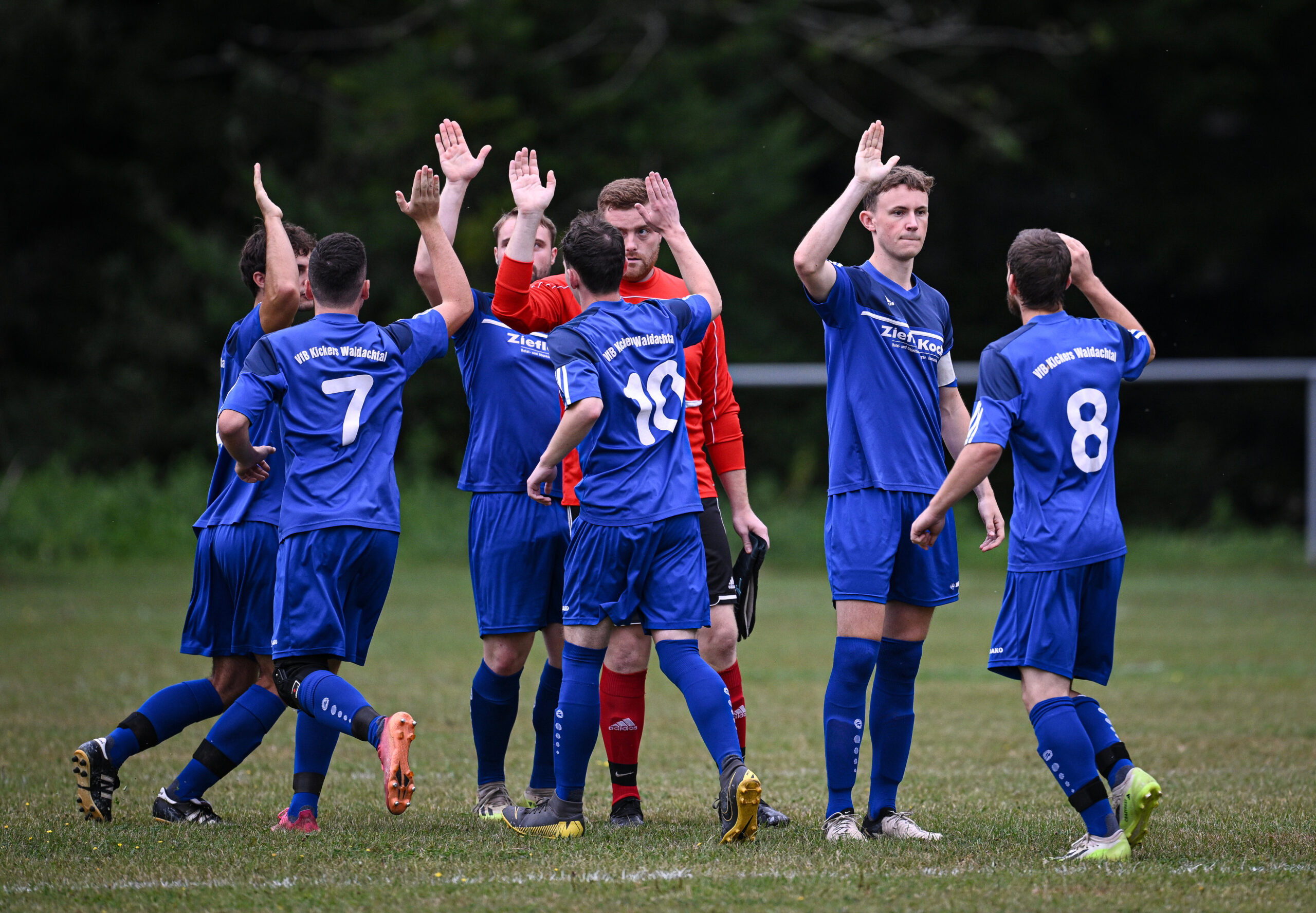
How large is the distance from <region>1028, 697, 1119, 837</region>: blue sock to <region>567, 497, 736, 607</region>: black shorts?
4.58 feet

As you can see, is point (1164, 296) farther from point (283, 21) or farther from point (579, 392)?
point (579, 392)

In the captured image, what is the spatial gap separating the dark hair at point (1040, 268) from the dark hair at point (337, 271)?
229cm

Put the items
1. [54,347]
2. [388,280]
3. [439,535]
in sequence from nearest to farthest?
[439,535], [388,280], [54,347]

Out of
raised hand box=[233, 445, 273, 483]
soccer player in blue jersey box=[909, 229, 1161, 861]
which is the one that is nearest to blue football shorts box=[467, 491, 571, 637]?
raised hand box=[233, 445, 273, 483]

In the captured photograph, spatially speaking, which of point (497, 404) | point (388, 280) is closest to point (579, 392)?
point (497, 404)

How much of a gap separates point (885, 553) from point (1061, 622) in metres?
0.64

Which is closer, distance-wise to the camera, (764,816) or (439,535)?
(764,816)

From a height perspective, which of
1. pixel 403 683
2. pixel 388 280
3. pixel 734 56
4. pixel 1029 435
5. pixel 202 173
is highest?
pixel 734 56

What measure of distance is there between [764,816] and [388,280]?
1876 cm

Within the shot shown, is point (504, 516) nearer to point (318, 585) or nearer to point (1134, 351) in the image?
point (318, 585)

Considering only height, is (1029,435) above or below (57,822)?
above

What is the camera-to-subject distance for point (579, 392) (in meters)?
4.79

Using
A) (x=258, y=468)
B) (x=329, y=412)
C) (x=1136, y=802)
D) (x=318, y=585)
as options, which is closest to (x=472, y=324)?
(x=329, y=412)

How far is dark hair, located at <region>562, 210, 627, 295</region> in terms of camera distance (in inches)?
198
